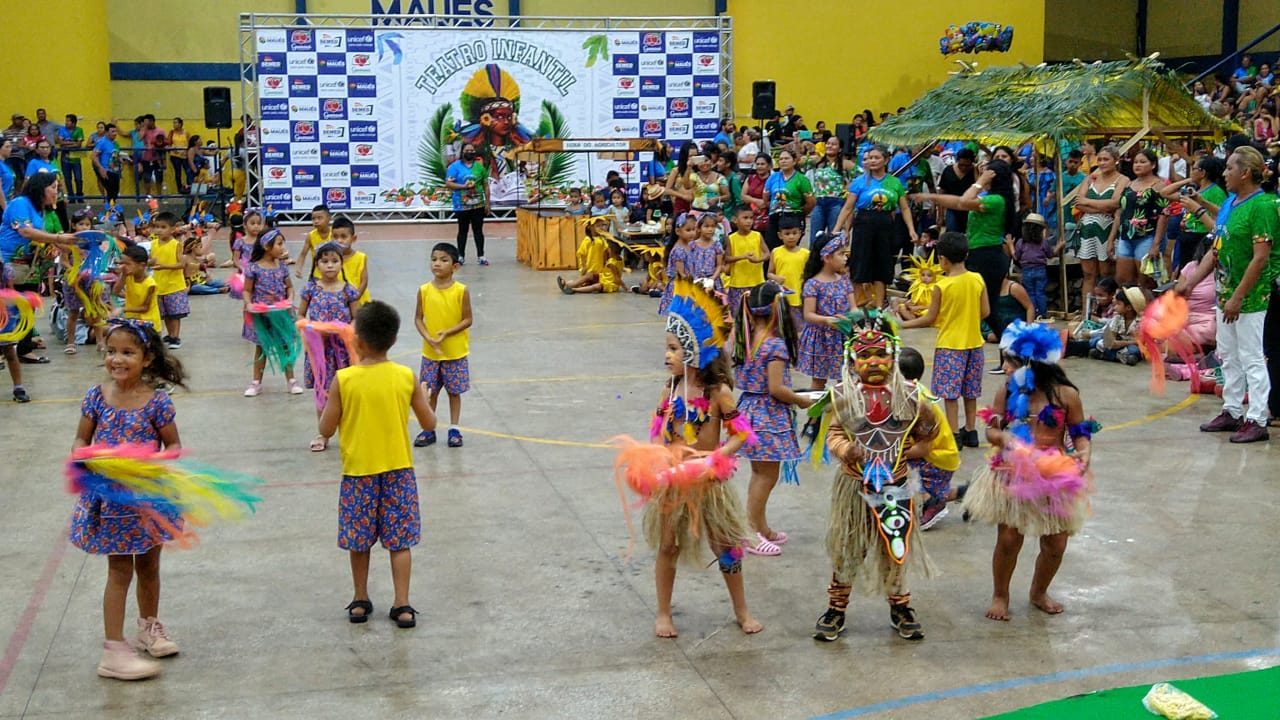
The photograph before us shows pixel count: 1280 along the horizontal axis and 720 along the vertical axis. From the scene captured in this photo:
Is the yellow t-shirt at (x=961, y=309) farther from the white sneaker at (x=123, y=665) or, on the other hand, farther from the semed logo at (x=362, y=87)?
the semed logo at (x=362, y=87)

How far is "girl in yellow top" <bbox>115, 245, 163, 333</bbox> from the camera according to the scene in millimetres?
11438

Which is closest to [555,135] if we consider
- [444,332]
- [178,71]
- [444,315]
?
[178,71]

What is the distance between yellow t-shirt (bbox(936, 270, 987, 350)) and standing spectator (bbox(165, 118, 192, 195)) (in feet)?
72.9

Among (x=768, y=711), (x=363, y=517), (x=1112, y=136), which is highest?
(x=1112, y=136)

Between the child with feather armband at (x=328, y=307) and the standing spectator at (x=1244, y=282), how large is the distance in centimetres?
610

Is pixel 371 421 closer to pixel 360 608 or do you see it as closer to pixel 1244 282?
pixel 360 608

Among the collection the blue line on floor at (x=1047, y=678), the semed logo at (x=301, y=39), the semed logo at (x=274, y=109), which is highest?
the semed logo at (x=301, y=39)

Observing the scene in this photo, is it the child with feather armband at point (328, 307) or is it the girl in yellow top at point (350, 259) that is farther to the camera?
the girl in yellow top at point (350, 259)

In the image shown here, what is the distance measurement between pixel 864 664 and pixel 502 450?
4.22 m

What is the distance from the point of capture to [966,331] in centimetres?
863

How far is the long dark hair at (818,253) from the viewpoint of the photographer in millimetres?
9094

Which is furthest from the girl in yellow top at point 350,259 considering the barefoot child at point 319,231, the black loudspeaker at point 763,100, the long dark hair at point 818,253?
the black loudspeaker at point 763,100

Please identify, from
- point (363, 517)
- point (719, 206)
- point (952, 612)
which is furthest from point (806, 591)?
point (719, 206)

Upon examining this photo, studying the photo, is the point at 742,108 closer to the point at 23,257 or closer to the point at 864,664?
the point at 23,257
